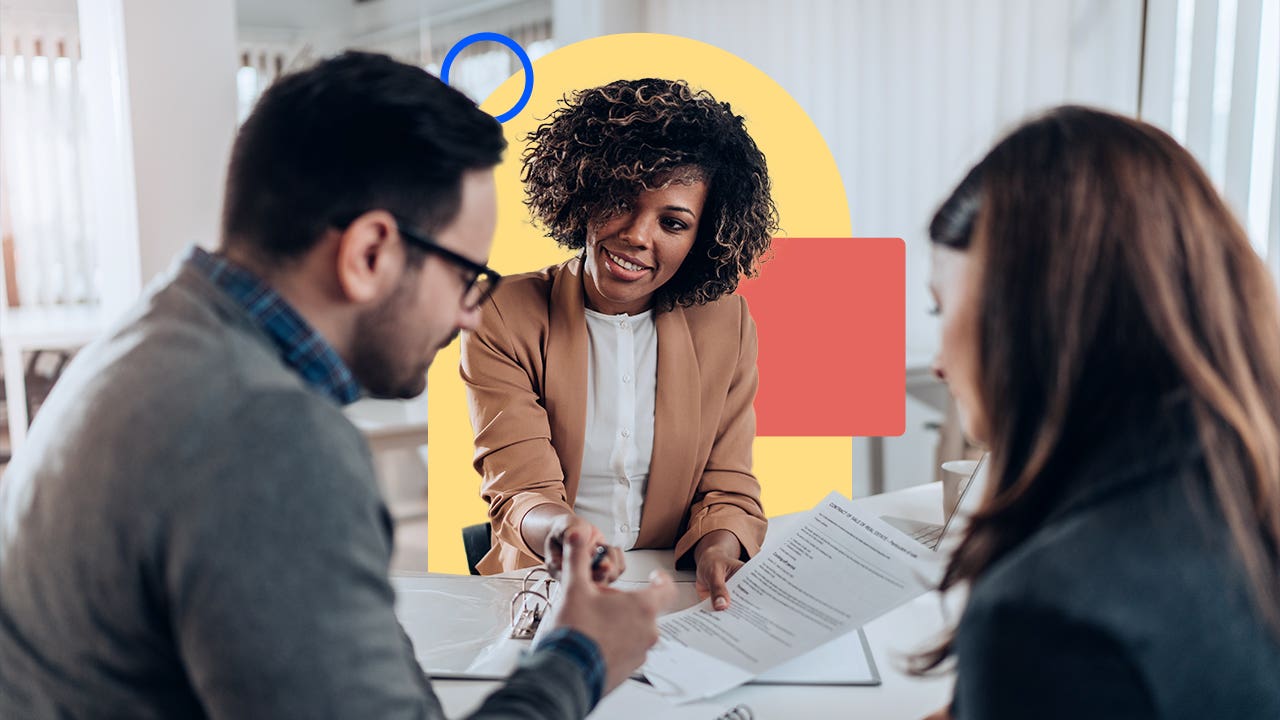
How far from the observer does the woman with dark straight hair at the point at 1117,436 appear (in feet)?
2.14

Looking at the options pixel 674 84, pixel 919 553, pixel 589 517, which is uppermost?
pixel 674 84

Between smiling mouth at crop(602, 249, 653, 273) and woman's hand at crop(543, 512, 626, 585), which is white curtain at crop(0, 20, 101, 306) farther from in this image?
woman's hand at crop(543, 512, 626, 585)

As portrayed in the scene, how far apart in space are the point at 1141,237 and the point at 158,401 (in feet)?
2.38

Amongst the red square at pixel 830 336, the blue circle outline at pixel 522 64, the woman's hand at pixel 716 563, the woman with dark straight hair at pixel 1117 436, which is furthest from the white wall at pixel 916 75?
the woman with dark straight hair at pixel 1117 436

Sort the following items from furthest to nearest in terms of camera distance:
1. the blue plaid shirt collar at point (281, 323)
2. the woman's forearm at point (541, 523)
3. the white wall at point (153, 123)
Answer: the white wall at point (153, 123), the woman's forearm at point (541, 523), the blue plaid shirt collar at point (281, 323)

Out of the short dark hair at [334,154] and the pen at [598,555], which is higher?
the short dark hair at [334,154]

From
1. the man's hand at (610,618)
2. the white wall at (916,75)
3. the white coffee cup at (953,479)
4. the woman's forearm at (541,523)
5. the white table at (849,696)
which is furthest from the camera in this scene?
the white wall at (916,75)

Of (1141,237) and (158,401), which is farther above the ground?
(1141,237)

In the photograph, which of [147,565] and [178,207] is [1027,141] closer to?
[147,565]

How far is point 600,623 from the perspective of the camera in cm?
91

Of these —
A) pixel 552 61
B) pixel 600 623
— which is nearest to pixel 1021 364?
pixel 600 623

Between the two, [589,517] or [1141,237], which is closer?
[1141,237]

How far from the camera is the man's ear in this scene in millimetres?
815

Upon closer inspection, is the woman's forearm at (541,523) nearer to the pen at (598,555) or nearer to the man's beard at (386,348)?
the pen at (598,555)
